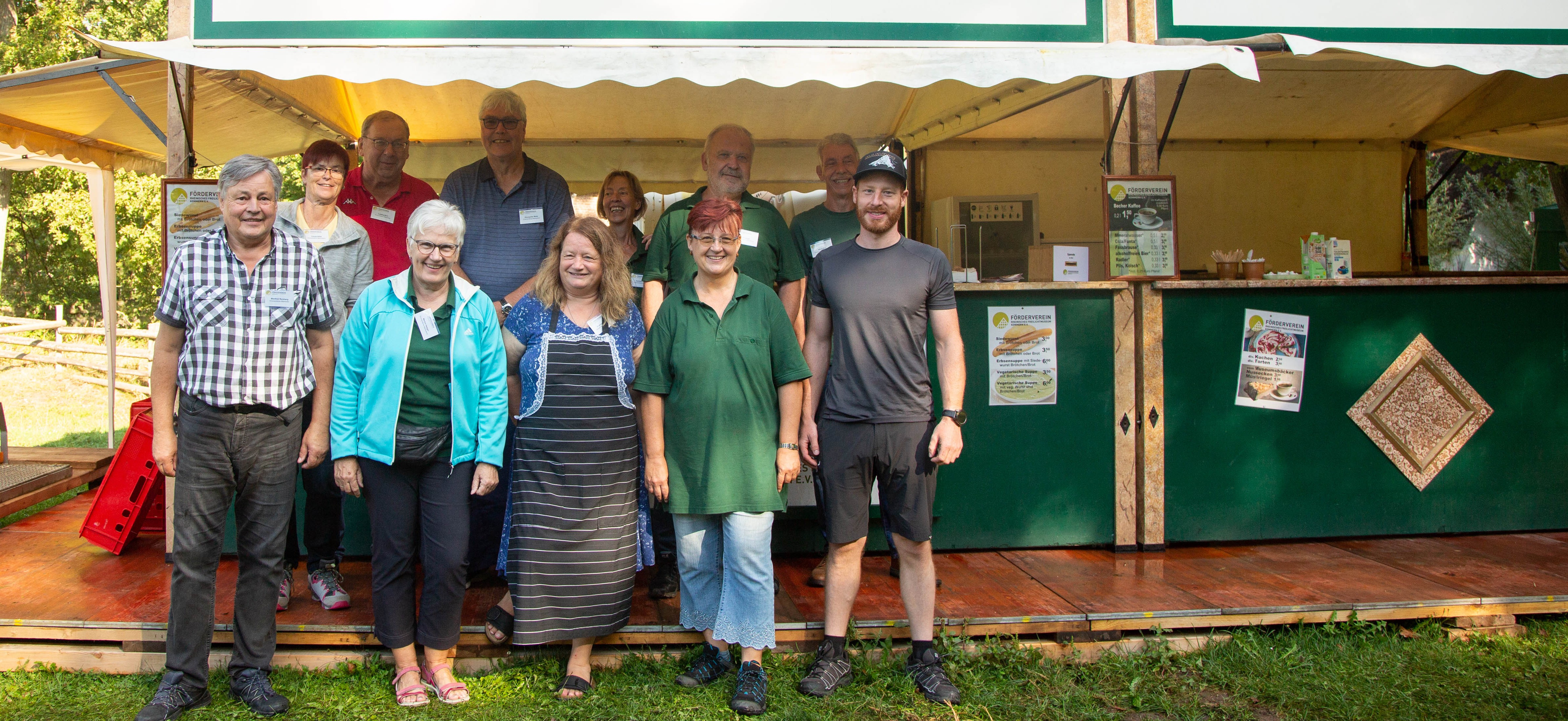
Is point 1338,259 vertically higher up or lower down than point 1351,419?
higher up

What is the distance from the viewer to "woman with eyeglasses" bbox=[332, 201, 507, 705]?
2.99 metres

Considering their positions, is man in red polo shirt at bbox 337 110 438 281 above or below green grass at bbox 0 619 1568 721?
above

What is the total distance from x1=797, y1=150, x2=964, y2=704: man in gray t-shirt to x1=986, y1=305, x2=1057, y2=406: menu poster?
1.29 meters

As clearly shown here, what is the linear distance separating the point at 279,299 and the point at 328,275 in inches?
25.0

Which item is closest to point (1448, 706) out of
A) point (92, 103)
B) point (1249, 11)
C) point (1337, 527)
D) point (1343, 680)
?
point (1343, 680)

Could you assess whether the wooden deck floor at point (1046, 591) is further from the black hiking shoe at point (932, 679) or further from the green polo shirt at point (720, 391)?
the green polo shirt at point (720, 391)

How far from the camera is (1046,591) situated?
12.7 ft

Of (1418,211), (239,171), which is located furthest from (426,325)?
(1418,211)

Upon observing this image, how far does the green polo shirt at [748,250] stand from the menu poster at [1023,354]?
3.82 ft

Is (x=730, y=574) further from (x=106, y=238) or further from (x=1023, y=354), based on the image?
(x=106, y=238)

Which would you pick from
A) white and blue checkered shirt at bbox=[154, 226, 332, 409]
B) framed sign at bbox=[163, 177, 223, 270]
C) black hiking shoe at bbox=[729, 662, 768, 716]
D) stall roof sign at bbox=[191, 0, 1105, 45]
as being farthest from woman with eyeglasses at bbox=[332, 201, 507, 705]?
framed sign at bbox=[163, 177, 223, 270]

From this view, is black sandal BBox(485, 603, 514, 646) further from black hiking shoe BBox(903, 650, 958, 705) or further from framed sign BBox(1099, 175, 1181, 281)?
framed sign BBox(1099, 175, 1181, 281)

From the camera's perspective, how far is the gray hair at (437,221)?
118 inches

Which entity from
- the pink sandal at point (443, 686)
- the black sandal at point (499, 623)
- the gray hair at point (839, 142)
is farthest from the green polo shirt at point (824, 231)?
the pink sandal at point (443, 686)
